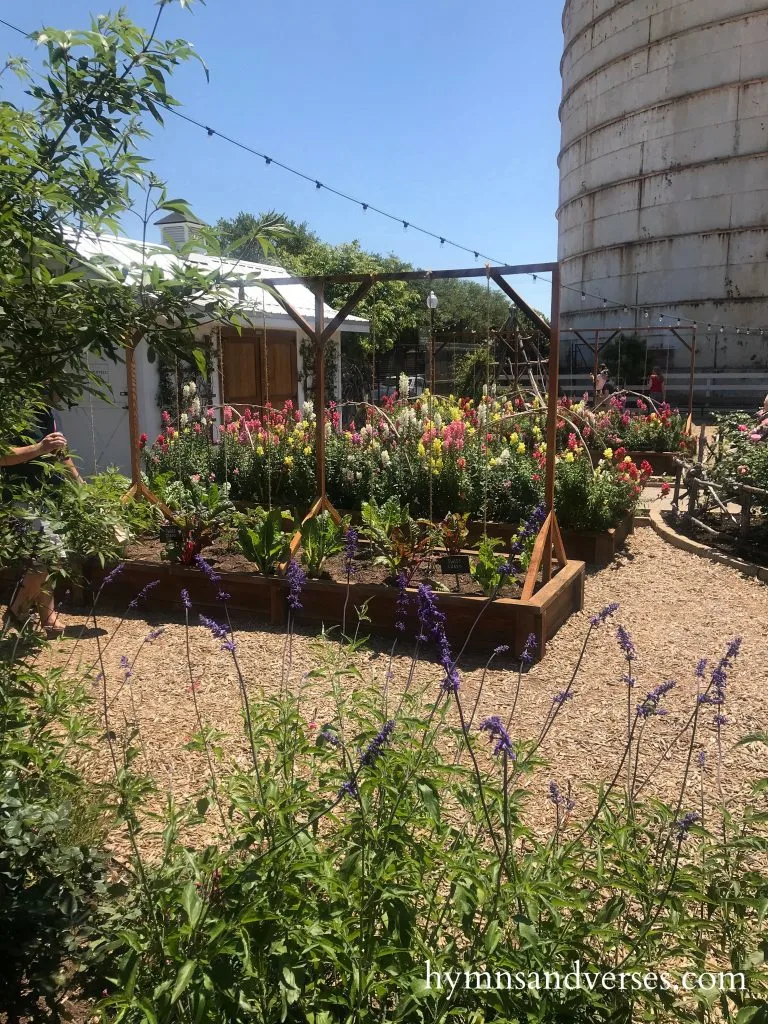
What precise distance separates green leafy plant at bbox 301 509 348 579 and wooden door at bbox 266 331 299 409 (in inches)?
355

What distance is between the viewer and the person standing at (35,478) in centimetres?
252

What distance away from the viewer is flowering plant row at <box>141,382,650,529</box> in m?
6.96

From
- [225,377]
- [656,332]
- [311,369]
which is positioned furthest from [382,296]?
[225,377]

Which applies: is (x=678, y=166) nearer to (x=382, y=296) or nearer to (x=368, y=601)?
(x=382, y=296)

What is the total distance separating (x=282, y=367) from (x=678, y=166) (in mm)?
19085

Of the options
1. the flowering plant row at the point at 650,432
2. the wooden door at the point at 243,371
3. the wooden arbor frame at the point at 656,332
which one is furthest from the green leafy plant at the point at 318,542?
the wooden arbor frame at the point at 656,332

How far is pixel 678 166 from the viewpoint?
26578 millimetres

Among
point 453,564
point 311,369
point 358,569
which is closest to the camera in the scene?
point 453,564

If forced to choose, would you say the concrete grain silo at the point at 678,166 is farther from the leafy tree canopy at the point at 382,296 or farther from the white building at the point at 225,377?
the white building at the point at 225,377

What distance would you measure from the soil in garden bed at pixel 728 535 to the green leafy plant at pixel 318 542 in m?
3.83

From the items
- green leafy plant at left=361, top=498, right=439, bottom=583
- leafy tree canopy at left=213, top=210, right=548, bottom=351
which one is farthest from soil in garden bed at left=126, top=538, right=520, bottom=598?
leafy tree canopy at left=213, top=210, right=548, bottom=351

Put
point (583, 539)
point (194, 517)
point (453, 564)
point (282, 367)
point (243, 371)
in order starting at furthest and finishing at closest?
1. point (282, 367)
2. point (243, 371)
3. point (583, 539)
4. point (194, 517)
5. point (453, 564)

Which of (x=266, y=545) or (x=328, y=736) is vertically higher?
(x=328, y=736)

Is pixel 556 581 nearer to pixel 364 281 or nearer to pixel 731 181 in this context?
pixel 364 281
